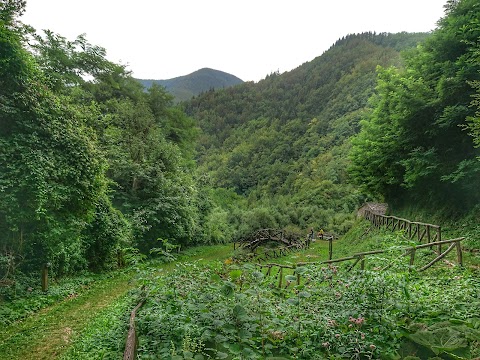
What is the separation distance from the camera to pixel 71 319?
907cm

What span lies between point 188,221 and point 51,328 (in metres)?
14.6

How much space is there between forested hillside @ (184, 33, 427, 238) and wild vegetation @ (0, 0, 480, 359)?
62.4 ft

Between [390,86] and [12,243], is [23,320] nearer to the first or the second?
[12,243]

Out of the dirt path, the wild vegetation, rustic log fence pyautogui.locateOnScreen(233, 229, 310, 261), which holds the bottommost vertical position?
rustic log fence pyautogui.locateOnScreen(233, 229, 310, 261)

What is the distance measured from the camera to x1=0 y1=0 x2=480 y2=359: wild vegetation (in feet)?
13.5

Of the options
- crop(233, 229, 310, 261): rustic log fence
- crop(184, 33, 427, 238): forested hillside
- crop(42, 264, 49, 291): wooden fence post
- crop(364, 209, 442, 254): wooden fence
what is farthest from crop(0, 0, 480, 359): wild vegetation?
crop(184, 33, 427, 238): forested hillside

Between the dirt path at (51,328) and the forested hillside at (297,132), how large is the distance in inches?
1023

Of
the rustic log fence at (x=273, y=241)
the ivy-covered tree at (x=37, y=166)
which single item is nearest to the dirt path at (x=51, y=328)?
the ivy-covered tree at (x=37, y=166)

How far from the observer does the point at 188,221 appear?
74.8ft

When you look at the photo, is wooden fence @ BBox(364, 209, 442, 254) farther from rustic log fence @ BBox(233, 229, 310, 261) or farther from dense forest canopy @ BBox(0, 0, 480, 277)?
rustic log fence @ BBox(233, 229, 310, 261)

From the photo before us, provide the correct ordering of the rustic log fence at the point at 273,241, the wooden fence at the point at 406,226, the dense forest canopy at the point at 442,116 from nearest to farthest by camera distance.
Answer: the dense forest canopy at the point at 442,116 < the wooden fence at the point at 406,226 < the rustic log fence at the point at 273,241

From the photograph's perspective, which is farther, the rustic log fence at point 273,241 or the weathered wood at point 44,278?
the rustic log fence at point 273,241

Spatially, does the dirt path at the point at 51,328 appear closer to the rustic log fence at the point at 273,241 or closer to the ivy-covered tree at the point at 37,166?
the ivy-covered tree at the point at 37,166

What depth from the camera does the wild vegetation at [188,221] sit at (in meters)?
4.12
